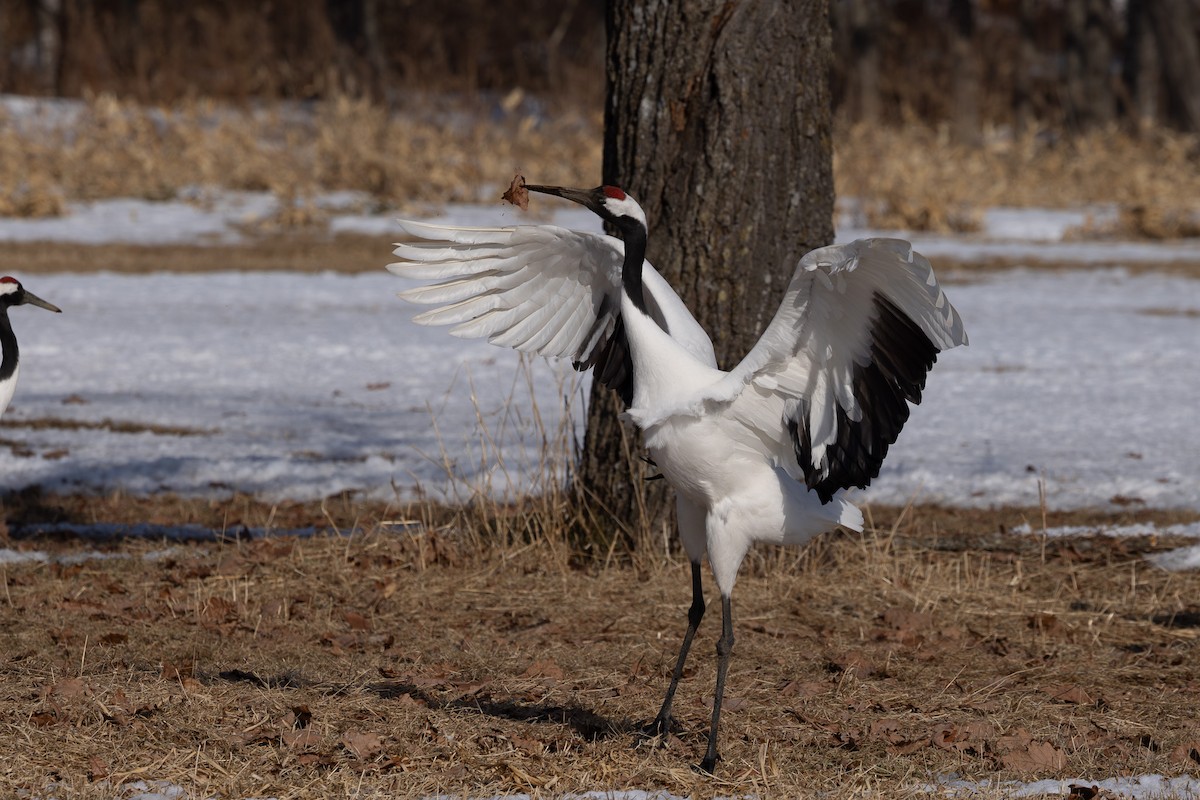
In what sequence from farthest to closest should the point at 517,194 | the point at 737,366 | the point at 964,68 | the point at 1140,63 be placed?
1. the point at 1140,63
2. the point at 964,68
3. the point at 517,194
4. the point at 737,366

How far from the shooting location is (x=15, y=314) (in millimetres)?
12672

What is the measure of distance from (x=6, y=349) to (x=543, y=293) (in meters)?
3.02

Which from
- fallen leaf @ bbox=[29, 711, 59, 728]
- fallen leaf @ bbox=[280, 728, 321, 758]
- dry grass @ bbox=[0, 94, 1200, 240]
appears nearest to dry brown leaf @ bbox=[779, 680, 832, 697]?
fallen leaf @ bbox=[280, 728, 321, 758]

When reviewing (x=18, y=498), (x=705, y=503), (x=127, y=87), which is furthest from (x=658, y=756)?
(x=127, y=87)

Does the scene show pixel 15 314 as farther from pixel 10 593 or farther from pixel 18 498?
pixel 10 593

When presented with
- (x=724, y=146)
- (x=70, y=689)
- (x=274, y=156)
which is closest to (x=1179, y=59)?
(x=274, y=156)

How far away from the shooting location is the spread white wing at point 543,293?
4762mm

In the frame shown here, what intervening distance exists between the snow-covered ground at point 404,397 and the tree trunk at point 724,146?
74 centimetres

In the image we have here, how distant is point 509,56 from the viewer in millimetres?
34156

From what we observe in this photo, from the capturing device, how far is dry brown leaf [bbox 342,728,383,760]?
14.1 feet

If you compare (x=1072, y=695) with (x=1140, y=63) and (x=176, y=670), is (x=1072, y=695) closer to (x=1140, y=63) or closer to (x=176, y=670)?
(x=176, y=670)

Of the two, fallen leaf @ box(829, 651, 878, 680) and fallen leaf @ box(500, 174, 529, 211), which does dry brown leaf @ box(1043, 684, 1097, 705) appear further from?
fallen leaf @ box(500, 174, 529, 211)

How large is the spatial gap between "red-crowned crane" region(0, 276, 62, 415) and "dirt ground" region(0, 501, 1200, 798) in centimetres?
70

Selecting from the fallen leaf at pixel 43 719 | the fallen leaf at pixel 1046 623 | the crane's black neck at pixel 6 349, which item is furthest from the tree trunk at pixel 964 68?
the fallen leaf at pixel 43 719
